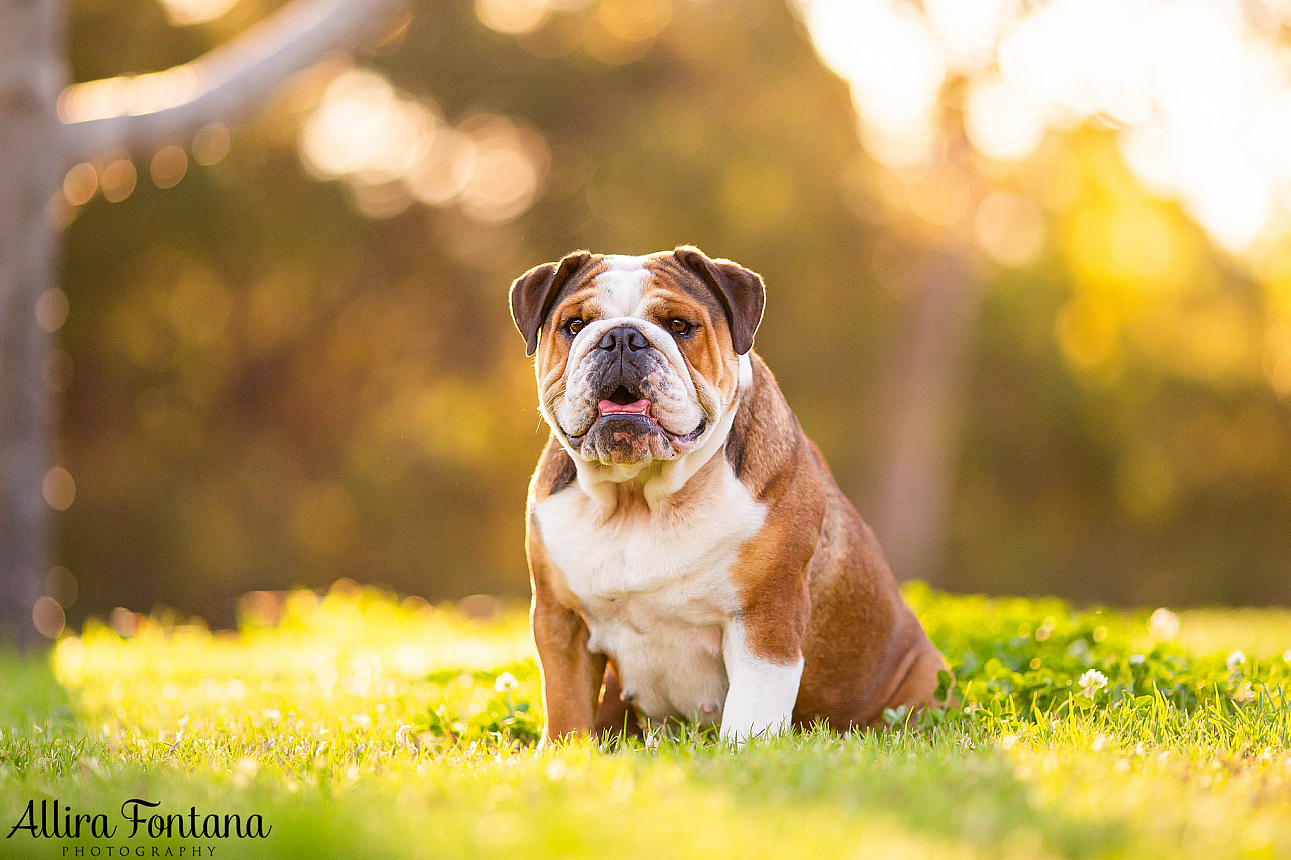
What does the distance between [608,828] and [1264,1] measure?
1321 cm

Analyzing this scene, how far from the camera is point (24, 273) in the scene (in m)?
9.51

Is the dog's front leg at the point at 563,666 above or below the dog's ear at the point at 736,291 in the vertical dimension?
below

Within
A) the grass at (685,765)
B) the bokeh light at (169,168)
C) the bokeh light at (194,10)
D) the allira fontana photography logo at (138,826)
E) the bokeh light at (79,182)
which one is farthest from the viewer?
the bokeh light at (194,10)

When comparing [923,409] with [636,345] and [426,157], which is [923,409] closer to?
[426,157]

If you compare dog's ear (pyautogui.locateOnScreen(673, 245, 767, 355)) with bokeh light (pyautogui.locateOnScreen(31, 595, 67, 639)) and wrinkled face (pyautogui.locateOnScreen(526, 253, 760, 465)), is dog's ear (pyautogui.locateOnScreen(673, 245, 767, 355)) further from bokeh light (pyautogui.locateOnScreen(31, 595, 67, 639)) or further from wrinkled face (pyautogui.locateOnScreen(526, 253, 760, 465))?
bokeh light (pyautogui.locateOnScreen(31, 595, 67, 639))

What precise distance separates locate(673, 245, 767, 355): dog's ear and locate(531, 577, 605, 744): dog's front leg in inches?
44.2

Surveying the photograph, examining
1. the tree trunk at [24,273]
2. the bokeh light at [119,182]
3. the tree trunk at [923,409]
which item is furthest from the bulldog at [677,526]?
the tree trunk at [923,409]

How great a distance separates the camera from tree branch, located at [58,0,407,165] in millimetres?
9555

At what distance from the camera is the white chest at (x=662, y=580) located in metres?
3.94

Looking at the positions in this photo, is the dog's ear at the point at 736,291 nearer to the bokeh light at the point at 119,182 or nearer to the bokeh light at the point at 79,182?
the bokeh light at the point at 79,182

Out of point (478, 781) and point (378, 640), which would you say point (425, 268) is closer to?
point (378, 640)

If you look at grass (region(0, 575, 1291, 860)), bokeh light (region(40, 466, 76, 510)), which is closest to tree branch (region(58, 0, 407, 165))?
bokeh light (region(40, 466, 76, 510))

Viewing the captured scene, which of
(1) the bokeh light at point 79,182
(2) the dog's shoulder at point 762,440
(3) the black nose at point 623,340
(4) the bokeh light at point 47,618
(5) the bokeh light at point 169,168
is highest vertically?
(5) the bokeh light at point 169,168

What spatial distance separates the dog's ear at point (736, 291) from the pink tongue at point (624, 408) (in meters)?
0.48
